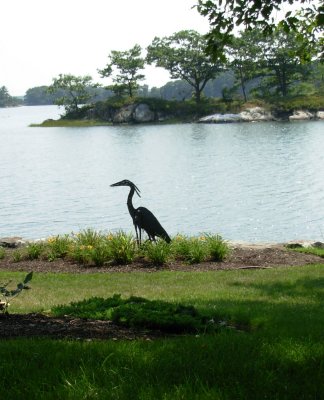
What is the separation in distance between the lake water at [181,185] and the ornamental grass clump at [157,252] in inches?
291

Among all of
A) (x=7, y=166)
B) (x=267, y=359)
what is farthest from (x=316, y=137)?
(x=267, y=359)

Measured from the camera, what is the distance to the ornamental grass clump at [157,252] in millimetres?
13977

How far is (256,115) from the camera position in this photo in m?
89.4

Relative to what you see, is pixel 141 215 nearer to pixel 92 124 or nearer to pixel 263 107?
pixel 263 107

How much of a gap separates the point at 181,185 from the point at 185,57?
2697 inches

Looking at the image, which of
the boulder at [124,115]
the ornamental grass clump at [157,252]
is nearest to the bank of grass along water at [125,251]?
the ornamental grass clump at [157,252]

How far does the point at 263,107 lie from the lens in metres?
90.5

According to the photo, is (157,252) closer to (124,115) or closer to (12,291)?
(12,291)

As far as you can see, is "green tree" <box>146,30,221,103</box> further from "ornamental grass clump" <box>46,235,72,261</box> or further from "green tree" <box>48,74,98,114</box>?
"ornamental grass clump" <box>46,235,72,261</box>

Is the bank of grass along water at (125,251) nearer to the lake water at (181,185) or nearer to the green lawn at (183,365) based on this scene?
the lake water at (181,185)

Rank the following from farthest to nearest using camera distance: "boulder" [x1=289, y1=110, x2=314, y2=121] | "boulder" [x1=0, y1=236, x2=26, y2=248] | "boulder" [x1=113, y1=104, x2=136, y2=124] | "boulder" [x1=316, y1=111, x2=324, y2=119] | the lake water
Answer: "boulder" [x1=113, y1=104, x2=136, y2=124], "boulder" [x1=289, y1=110, x2=314, y2=121], "boulder" [x1=316, y1=111, x2=324, y2=119], the lake water, "boulder" [x1=0, y1=236, x2=26, y2=248]

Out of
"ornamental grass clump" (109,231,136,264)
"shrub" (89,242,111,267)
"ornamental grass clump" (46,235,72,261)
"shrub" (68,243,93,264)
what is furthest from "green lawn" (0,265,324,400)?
"ornamental grass clump" (46,235,72,261)

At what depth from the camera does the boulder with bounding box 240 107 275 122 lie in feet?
292

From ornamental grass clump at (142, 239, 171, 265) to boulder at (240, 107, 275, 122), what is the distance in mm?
76610
